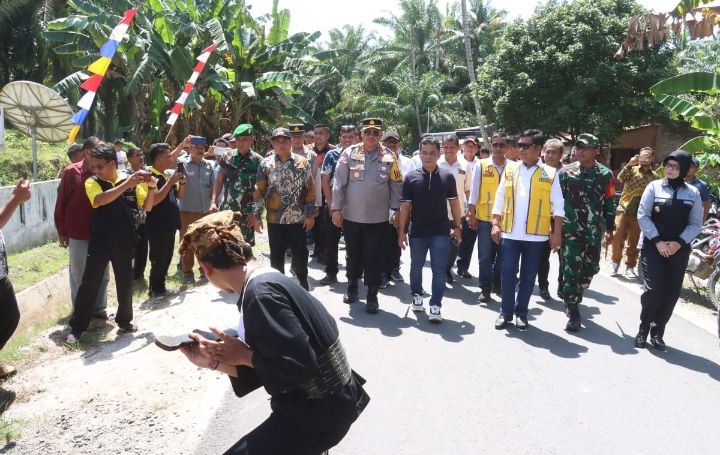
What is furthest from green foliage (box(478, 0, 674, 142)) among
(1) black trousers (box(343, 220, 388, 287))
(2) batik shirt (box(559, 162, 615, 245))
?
(1) black trousers (box(343, 220, 388, 287))

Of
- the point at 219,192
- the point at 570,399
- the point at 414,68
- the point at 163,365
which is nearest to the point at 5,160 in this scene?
the point at 219,192

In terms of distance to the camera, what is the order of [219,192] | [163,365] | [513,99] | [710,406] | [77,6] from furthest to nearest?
[513,99], [77,6], [219,192], [163,365], [710,406]

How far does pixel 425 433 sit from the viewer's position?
363 centimetres

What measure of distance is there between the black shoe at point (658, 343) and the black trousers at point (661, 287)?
0.04 meters

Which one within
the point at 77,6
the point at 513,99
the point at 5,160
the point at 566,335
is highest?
the point at 77,6

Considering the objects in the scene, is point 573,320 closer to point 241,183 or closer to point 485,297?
point 485,297

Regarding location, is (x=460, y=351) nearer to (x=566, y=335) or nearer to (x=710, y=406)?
(x=566, y=335)

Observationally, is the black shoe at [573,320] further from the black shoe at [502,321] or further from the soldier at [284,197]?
the soldier at [284,197]

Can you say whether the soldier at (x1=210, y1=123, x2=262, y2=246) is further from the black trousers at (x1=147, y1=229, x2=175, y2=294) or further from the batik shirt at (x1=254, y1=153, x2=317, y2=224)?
the black trousers at (x1=147, y1=229, x2=175, y2=294)

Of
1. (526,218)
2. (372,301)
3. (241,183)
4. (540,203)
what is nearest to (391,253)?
(372,301)

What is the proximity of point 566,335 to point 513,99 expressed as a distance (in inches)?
519

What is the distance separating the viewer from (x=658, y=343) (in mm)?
5238

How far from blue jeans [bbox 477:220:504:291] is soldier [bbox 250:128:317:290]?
2056 millimetres

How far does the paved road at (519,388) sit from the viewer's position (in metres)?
3.56
